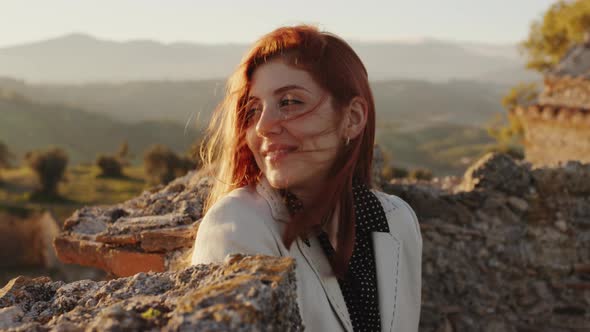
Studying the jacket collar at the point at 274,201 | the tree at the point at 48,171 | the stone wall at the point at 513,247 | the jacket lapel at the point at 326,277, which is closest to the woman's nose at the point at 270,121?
the jacket collar at the point at 274,201

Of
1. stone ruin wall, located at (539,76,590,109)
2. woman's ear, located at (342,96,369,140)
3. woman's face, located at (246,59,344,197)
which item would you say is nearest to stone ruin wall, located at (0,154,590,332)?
woman's ear, located at (342,96,369,140)

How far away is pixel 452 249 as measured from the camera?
4.80 meters

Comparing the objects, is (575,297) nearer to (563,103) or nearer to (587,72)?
(563,103)

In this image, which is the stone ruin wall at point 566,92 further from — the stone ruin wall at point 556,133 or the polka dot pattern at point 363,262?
the polka dot pattern at point 363,262

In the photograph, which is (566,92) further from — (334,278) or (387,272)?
(334,278)

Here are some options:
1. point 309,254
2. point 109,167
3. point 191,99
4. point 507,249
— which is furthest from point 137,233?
point 191,99

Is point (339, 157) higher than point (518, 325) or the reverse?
higher

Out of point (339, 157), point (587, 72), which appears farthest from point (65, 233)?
point (587, 72)

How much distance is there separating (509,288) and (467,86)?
513 feet

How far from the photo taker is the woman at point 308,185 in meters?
2.00

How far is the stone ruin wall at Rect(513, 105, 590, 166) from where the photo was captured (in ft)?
46.3

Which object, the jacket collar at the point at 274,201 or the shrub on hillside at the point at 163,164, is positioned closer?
the jacket collar at the point at 274,201

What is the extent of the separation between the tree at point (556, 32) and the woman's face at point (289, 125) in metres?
24.6

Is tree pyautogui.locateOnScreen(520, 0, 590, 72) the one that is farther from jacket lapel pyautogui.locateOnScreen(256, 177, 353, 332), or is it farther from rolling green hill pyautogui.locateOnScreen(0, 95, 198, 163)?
rolling green hill pyautogui.locateOnScreen(0, 95, 198, 163)
